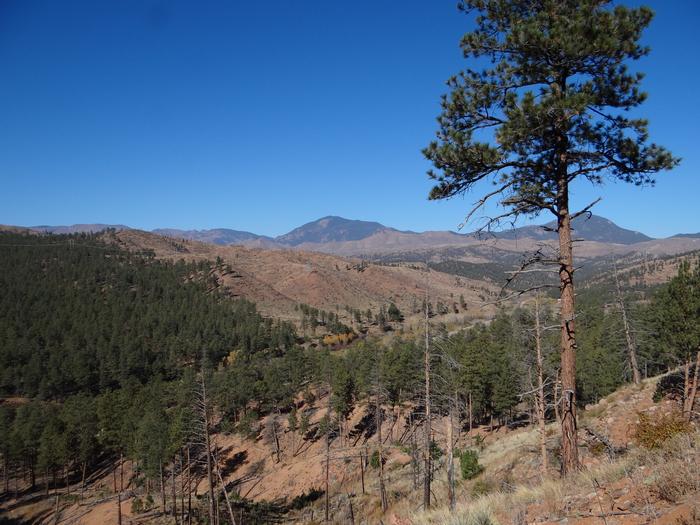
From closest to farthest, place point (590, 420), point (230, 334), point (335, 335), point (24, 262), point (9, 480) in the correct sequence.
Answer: point (590, 420), point (9, 480), point (230, 334), point (335, 335), point (24, 262)

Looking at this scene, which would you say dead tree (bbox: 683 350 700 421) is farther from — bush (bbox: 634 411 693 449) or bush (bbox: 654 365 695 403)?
bush (bbox: 634 411 693 449)

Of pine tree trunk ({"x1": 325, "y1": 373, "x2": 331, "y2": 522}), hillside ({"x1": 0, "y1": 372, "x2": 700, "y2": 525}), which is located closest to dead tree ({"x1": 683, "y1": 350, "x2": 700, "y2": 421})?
hillside ({"x1": 0, "y1": 372, "x2": 700, "y2": 525})

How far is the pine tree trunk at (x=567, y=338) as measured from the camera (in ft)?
26.6

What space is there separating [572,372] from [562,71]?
19.8ft

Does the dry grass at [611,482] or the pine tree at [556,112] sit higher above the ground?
the pine tree at [556,112]

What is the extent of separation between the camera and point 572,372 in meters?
8.26

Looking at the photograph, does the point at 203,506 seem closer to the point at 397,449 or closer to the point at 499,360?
the point at 397,449

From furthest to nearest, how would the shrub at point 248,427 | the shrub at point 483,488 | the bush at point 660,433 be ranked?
the shrub at point 248,427
the shrub at point 483,488
the bush at point 660,433

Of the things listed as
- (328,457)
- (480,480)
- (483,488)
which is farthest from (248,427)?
(483,488)

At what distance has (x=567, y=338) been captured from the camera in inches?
324

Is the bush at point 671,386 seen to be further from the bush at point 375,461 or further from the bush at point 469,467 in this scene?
the bush at point 375,461

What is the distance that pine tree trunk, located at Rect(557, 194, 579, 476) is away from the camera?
811 cm

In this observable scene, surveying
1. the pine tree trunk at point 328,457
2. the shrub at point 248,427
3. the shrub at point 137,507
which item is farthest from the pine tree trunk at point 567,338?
the shrub at point 248,427

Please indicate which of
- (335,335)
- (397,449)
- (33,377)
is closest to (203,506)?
(397,449)
